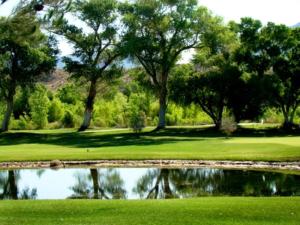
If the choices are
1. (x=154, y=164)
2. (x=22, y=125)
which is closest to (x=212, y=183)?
(x=154, y=164)

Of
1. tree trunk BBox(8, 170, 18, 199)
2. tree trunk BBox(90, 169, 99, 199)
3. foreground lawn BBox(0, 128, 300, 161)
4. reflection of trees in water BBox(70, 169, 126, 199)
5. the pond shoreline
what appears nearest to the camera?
reflection of trees in water BBox(70, 169, 126, 199)

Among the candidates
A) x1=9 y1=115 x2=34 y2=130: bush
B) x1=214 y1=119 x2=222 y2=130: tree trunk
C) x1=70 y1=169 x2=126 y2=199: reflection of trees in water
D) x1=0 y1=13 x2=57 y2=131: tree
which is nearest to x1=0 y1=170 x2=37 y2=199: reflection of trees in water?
x1=70 y1=169 x2=126 y2=199: reflection of trees in water

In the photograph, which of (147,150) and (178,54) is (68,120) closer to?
(178,54)

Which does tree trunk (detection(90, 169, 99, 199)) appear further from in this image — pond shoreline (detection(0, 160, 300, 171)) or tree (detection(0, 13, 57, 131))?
tree (detection(0, 13, 57, 131))

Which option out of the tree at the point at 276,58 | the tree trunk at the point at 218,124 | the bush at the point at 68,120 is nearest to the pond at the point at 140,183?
the tree trunk at the point at 218,124

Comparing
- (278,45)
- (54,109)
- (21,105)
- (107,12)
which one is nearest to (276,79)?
(278,45)

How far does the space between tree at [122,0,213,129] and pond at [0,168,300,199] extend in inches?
1199

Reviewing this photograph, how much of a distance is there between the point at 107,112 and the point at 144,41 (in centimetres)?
3513

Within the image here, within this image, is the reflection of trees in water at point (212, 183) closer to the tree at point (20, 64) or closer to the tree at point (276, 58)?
the tree at point (276, 58)

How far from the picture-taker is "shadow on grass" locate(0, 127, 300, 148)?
45.5 meters

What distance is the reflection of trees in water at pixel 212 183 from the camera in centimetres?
2281

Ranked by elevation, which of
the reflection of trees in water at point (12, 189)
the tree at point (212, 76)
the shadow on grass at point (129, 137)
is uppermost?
the tree at point (212, 76)

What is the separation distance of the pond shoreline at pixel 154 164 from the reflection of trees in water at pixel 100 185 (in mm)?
2304

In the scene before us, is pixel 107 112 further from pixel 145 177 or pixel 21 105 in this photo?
pixel 145 177
